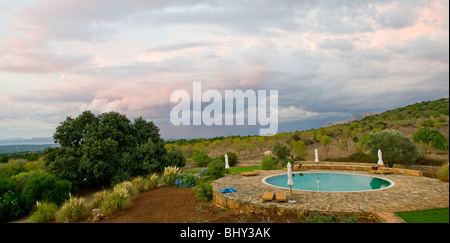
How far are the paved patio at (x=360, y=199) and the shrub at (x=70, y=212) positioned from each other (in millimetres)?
4796

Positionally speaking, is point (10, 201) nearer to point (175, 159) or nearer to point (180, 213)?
point (180, 213)

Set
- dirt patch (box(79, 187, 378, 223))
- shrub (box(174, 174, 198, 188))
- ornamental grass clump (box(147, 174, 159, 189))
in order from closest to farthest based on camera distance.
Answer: dirt patch (box(79, 187, 378, 223)) < shrub (box(174, 174, 198, 188)) < ornamental grass clump (box(147, 174, 159, 189))

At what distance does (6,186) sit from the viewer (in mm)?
10672

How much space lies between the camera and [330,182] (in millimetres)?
12516

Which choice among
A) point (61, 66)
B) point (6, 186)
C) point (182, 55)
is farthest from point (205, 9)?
point (6, 186)

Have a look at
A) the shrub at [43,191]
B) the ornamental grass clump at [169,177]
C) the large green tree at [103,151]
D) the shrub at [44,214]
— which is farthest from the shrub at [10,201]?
the ornamental grass clump at [169,177]

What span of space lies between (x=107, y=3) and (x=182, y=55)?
626cm

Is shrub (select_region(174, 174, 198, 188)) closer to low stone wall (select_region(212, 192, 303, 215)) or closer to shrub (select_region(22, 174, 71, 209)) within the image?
low stone wall (select_region(212, 192, 303, 215))

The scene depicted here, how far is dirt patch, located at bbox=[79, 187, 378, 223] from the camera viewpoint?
7.29m

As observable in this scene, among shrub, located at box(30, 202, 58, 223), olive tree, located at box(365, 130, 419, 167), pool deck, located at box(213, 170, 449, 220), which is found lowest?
shrub, located at box(30, 202, 58, 223)

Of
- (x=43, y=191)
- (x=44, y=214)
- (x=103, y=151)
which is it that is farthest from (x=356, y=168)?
(x=43, y=191)

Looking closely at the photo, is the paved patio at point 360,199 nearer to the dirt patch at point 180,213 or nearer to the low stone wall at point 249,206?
the low stone wall at point 249,206

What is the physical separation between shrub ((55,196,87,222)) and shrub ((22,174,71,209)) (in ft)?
8.07

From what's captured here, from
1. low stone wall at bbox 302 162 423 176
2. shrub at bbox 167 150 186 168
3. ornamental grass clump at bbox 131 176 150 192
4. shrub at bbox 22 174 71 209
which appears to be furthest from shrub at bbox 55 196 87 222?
low stone wall at bbox 302 162 423 176
